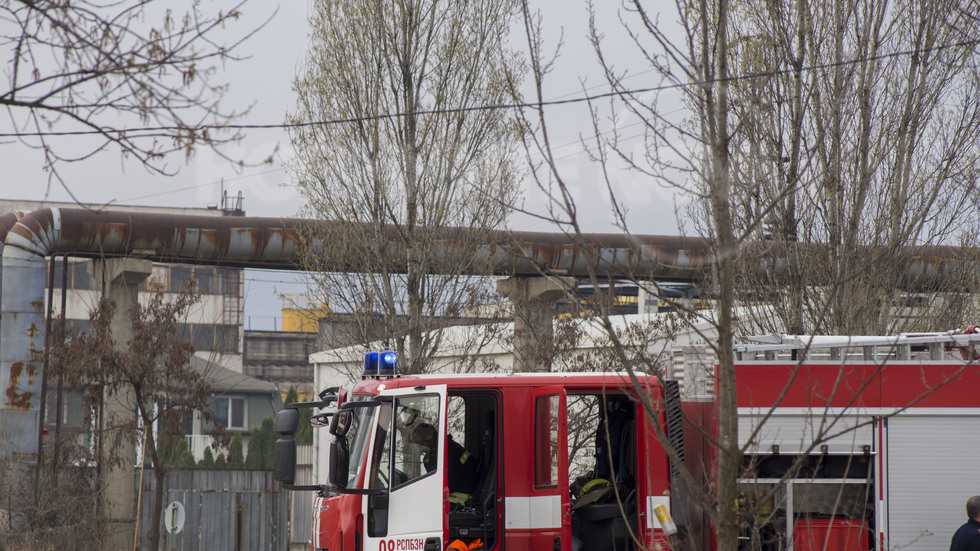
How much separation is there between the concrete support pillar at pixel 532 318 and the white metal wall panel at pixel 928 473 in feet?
29.0

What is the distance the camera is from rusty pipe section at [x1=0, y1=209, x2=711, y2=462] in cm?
1391

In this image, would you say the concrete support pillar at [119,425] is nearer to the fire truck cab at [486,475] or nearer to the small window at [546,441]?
the fire truck cab at [486,475]

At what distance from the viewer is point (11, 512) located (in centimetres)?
1330

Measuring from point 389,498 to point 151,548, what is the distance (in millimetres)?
9356

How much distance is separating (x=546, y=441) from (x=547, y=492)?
15.0 inches

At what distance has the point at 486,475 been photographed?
780cm

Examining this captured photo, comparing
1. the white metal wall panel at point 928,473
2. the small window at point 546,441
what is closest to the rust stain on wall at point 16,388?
the small window at point 546,441

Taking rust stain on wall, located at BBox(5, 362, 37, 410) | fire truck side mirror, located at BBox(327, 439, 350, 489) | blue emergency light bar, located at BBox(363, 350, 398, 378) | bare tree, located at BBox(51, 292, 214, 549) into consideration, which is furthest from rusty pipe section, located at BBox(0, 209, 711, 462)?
fire truck side mirror, located at BBox(327, 439, 350, 489)

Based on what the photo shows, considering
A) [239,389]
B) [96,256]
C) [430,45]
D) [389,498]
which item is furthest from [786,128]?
[239,389]

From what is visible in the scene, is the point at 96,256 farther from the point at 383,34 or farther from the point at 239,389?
the point at 239,389

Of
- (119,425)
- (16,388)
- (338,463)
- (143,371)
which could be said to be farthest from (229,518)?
(338,463)

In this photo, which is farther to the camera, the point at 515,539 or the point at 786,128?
the point at 786,128

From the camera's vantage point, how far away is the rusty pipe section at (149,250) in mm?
13906

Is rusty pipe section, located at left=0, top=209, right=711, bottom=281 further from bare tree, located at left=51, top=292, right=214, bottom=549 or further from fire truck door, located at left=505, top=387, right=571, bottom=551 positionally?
fire truck door, located at left=505, top=387, right=571, bottom=551
